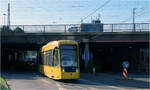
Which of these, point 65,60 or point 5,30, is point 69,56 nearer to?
point 65,60

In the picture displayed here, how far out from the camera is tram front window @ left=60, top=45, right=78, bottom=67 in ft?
62.2

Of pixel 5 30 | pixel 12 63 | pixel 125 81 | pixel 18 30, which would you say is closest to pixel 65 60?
pixel 125 81

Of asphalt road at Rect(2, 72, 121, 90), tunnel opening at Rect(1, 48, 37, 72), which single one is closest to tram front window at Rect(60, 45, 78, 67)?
asphalt road at Rect(2, 72, 121, 90)

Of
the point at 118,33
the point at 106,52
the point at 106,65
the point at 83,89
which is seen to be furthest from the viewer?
the point at 106,52

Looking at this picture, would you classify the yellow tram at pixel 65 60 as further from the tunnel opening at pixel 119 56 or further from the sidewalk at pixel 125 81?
the tunnel opening at pixel 119 56

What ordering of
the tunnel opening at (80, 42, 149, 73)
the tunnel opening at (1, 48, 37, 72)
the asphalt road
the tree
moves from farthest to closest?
the tunnel opening at (80, 42, 149, 73), the tunnel opening at (1, 48, 37, 72), the tree, the asphalt road

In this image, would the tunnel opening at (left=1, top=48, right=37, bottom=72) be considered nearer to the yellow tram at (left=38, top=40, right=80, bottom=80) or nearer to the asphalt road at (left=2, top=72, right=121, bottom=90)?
the asphalt road at (left=2, top=72, right=121, bottom=90)

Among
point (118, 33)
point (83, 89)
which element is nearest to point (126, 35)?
point (118, 33)

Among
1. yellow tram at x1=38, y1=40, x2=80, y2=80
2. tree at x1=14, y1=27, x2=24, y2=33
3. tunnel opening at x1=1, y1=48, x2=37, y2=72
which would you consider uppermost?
tree at x1=14, y1=27, x2=24, y2=33

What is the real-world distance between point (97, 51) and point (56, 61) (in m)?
30.8

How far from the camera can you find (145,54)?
46406mm

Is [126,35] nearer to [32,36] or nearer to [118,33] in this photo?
[118,33]

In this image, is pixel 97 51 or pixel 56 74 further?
pixel 97 51

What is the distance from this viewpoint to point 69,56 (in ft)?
63.1
